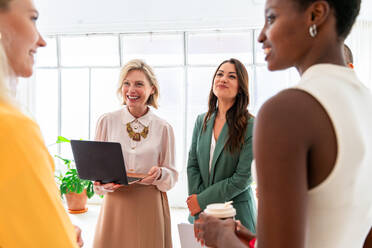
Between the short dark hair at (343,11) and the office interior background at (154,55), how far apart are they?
6.08m

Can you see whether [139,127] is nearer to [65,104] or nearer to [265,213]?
[265,213]

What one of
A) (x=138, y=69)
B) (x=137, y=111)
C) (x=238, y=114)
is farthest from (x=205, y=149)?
(x=138, y=69)

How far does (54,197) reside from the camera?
824mm

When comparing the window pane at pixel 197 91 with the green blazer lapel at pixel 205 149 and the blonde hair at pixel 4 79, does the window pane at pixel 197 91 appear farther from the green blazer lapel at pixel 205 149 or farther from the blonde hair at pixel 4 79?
the blonde hair at pixel 4 79

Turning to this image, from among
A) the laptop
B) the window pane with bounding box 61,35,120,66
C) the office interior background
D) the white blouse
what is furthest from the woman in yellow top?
the window pane with bounding box 61,35,120,66

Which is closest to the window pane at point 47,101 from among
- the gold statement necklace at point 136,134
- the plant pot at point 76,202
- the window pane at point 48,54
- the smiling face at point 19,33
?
the window pane at point 48,54

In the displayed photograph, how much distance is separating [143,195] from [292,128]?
1985mm

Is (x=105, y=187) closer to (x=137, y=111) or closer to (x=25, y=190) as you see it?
(x=137, y=111)

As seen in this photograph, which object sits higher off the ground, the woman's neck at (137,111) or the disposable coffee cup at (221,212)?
the woman's neck at (137,111)

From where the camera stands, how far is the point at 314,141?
632 mm

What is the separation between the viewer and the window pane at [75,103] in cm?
752

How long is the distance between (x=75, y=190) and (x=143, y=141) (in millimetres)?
3770

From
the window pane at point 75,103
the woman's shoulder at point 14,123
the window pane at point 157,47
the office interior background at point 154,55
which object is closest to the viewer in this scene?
the woman's shoulder at point 14,123

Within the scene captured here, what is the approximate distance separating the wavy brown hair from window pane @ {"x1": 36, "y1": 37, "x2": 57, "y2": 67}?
6084mm
